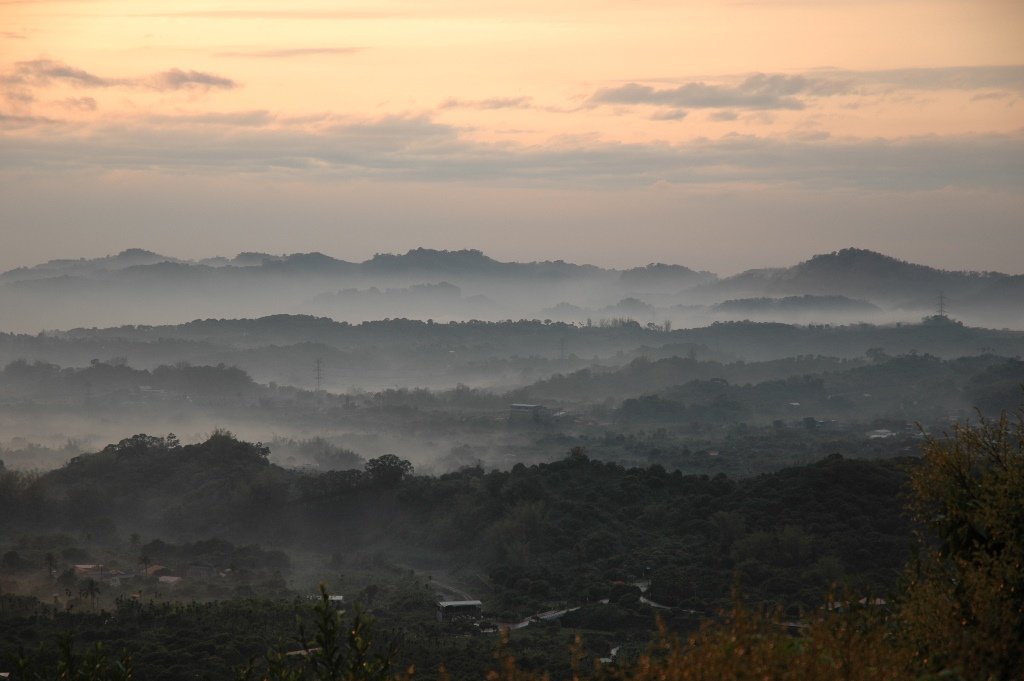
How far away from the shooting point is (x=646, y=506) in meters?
52.9

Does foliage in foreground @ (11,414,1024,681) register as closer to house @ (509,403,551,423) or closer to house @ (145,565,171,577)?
house @ (145,565,171,577)

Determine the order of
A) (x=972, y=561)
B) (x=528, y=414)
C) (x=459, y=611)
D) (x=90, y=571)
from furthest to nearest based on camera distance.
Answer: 1. (x=528, y=414)
2. (x=90, y=571)
3. (x=459, y=611)
4. (x=972, y=561)

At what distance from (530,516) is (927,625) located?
39622mm

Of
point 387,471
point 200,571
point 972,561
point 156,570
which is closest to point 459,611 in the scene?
point 200,571

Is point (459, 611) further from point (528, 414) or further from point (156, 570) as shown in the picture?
point (528, 414)

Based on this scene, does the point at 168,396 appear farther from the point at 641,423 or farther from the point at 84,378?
the point at 641,423

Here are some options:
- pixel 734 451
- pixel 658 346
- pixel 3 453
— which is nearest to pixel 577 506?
pixel 734 451

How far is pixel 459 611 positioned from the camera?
129ft

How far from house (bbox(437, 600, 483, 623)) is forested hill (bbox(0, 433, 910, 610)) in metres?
1.77

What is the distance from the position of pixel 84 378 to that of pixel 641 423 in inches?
2611

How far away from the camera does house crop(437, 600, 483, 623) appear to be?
3841 centimetres

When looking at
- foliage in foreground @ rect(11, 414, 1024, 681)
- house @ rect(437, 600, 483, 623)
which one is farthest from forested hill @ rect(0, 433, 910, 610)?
foliage in foreground @ rect(11, 414, 1024, 681)

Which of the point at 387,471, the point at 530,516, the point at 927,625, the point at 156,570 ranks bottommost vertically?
the point at 156,570

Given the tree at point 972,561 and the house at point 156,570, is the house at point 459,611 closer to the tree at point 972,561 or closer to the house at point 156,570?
the house at point 156,570
